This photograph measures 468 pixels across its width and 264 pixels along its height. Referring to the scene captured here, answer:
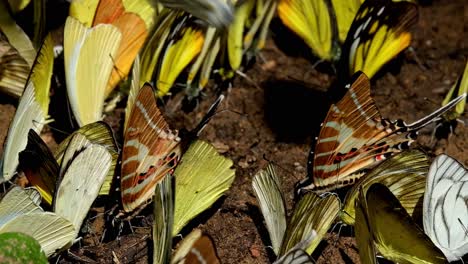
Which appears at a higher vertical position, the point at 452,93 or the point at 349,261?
the point at 452,93

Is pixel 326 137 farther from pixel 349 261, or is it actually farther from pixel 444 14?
pixel 444 14

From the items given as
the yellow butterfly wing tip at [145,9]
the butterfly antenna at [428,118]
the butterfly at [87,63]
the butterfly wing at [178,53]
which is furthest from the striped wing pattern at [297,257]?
the yellow butterfly wing tip at [145,9]

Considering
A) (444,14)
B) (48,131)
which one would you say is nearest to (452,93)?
(444,14)

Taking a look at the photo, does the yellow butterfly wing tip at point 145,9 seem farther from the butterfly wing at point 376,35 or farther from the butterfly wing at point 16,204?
the butterfly wing at point 16,204

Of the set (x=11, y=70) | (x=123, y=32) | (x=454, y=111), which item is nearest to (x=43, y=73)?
(x=11, y=70)

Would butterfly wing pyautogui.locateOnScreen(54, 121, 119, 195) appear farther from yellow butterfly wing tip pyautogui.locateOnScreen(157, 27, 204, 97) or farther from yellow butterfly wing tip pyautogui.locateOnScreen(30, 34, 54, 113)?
yellow butterfly wing tip pyautogui.locateOnScreen(157, 27, 204, 97)

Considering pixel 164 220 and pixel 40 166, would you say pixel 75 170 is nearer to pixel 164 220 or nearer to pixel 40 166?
pixel 40 166
